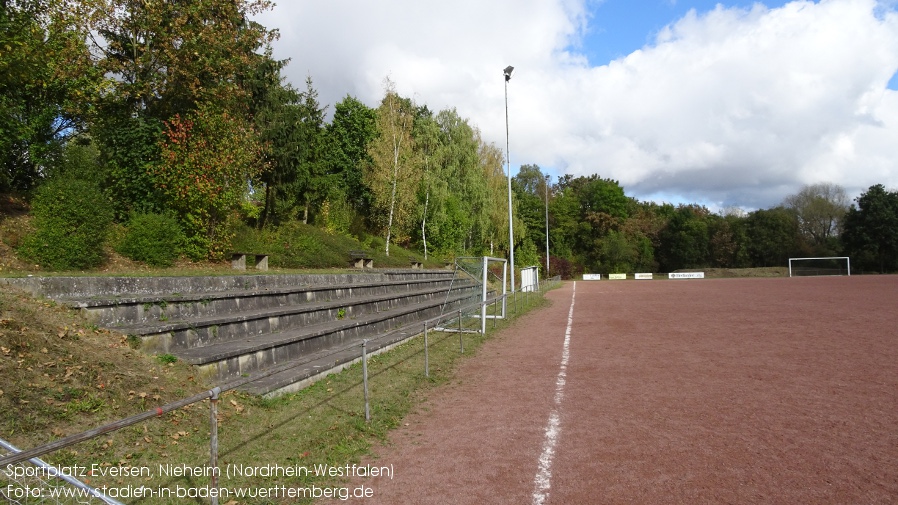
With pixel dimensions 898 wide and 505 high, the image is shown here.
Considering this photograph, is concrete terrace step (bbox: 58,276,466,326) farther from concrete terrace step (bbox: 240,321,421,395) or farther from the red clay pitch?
the red clay pitch

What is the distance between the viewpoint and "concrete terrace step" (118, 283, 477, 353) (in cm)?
708

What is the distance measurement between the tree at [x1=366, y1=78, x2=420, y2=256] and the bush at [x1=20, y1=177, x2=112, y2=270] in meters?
20.0

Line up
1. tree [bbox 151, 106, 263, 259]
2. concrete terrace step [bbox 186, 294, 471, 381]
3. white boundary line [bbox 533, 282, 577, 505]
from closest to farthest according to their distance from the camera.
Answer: white boundary line [bbox 533, 282, 577, 505] → concrete terrace step [bbox 186, 294, 471, 381] → tree [bbox 151, 106, 263, 259]

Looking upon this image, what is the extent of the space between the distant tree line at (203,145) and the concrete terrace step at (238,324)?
4.01m

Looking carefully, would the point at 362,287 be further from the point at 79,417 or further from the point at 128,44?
the point at 79,417

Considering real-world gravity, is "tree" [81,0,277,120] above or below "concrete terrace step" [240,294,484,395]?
above

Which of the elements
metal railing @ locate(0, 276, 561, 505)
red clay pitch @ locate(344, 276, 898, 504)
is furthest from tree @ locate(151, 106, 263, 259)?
red clay pitch @ locate(344, 276, 898, 504)

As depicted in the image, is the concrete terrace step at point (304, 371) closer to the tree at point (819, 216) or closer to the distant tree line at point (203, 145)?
the distant tree line at point (203, 145)

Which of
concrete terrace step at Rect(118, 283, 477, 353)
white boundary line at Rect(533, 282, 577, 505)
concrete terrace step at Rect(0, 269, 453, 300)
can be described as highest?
concrete terrace step at Rect(0, 269, 453, 300)

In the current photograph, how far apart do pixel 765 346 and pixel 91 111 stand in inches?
698

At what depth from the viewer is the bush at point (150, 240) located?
40.2 ft

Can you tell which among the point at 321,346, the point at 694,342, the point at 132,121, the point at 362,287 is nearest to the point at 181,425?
the point at 321,346

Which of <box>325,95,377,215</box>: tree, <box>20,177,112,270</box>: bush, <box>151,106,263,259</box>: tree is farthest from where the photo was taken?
<box>325,95,377,215</box>: tree

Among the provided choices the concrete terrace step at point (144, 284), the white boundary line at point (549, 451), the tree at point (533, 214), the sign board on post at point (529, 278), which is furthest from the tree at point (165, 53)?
the tree at point (533, 214)
